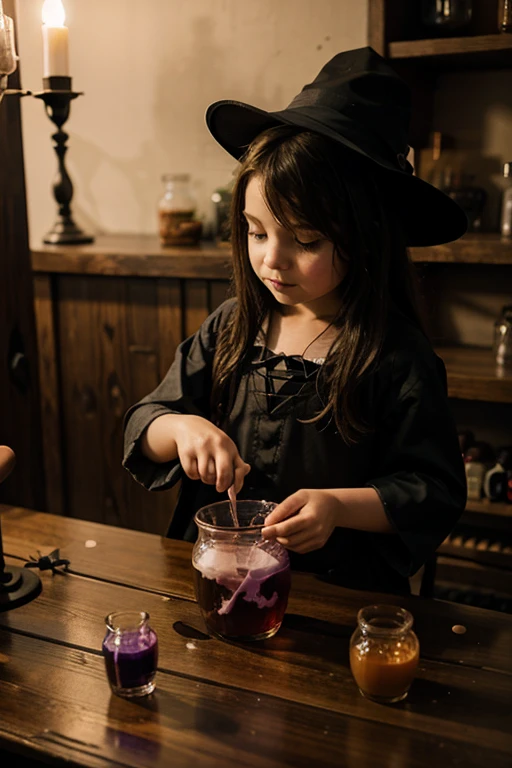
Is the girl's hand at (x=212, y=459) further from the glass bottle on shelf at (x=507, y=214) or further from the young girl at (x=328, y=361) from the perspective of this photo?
the glass bottle on shelf at (x=507, y=214)

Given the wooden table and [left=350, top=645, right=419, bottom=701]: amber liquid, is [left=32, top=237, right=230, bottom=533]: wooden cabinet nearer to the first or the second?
the wooden table

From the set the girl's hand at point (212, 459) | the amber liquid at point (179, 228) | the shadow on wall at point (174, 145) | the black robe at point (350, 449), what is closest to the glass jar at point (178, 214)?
the amber liquid at point (179, 228)

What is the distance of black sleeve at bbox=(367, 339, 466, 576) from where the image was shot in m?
1.29

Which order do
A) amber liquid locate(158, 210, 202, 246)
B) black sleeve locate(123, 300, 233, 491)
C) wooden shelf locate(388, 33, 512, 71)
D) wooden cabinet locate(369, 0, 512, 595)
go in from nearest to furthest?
black sleeve locate(123, 300, 233, 491) → wooden shelf locate(388, 33, 512, 71) → wooden cabinet locate(369, 0, 512, 595) → amber liquid locate(158, 210, 202, 246)

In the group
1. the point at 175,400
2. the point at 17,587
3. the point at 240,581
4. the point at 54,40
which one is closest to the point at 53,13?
the point at 54,40

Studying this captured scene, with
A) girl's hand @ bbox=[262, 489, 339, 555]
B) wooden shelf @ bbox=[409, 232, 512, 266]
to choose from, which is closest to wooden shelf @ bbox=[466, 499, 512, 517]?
wooden shelf @ bbox=[409, 232, 512, 266]

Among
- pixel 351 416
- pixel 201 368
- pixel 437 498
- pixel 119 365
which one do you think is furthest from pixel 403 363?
pixel 119 365

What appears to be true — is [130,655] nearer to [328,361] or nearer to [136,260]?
[328,361]

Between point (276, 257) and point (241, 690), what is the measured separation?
0.63 m

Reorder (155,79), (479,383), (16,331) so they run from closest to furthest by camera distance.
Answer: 1. (16,331)
2. (479,383)
3. (155,79)

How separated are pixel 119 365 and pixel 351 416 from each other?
4.63 feet

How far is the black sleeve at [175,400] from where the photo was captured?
1474 mm

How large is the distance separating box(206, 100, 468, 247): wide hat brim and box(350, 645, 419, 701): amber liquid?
2.28 feet

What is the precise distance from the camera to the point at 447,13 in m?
2.26
